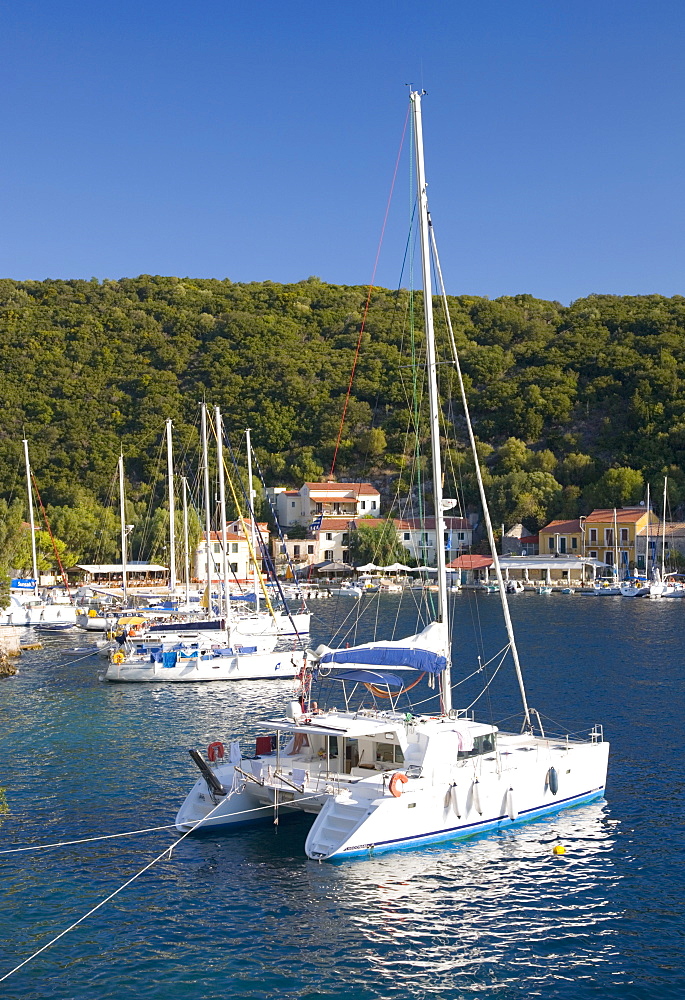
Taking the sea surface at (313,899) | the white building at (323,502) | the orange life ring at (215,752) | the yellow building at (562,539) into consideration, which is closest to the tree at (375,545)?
the white building at (323,502)

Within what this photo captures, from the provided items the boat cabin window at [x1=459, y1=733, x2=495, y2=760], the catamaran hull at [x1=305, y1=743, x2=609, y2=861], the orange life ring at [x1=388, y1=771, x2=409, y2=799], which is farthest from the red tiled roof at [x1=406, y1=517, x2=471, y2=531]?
the orange life ring at [x1=388, y1=771, x2=409, y2=799]

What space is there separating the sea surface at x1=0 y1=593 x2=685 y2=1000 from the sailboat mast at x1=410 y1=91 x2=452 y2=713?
4.54 m

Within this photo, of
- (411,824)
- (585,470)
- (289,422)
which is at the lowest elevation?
(411,824)

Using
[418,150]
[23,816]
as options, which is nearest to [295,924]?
[23,816]

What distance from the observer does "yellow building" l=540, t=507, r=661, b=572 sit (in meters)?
101

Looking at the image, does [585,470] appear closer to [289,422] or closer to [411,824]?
[289,422]

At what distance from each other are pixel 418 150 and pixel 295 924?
16.4 m

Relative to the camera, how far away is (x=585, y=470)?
399 feet

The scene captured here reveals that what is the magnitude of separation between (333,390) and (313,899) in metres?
130

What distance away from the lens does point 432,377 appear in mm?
21906

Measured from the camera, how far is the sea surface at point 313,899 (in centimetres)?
1450

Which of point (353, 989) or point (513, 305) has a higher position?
point (513, 305)

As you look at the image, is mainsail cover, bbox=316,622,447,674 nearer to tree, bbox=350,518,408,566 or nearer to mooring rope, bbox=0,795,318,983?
mooring rope, bbox=0,795,318,983

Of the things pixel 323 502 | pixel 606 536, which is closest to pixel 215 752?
pixel 606 536
